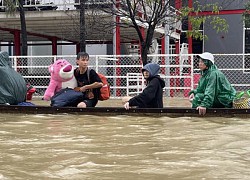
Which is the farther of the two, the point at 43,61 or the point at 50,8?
the point at 43,61

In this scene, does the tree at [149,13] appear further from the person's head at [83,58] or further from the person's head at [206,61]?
the person's head at [206,61]

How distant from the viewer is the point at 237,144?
480cm

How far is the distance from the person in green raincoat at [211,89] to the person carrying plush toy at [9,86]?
10.8ft

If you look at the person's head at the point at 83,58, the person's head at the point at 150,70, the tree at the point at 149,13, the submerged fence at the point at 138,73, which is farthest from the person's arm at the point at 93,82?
the tree at the point at 149,13

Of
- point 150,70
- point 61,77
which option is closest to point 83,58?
point 61,77

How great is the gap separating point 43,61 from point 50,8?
8.20 meters

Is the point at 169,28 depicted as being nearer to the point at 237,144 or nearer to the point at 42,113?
the point at 42,113

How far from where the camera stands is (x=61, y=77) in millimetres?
8117

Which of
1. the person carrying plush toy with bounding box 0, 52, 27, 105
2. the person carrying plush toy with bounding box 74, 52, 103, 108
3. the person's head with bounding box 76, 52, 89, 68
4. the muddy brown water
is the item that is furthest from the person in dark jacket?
the person carrying plush toy with bounding box 0, 52, 27, 105

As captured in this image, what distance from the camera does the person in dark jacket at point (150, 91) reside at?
7.20 meters

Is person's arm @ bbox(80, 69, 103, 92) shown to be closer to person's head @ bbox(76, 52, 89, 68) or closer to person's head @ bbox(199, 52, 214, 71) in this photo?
person's head @ bbox(76, 52, 89, 68)

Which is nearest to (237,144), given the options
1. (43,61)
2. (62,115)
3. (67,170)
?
(67,170)

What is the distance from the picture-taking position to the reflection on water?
11.8 ft

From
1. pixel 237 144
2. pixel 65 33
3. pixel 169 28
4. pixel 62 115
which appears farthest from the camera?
pixel 65 33
